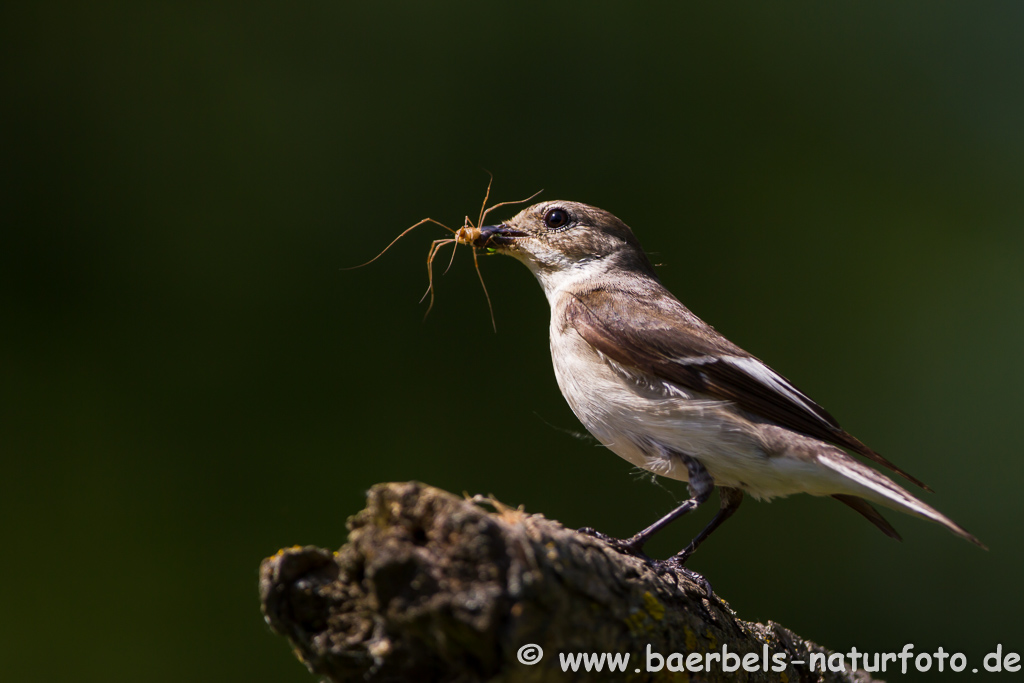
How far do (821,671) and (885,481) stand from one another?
849mm

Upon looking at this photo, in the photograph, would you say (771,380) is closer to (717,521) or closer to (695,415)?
(695,415)

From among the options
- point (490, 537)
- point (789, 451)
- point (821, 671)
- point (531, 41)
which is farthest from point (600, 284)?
point (531, 41)

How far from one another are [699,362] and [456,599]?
2.02 metres

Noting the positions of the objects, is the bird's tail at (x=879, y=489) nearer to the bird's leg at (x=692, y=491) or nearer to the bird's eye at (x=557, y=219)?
the bird's leg at (x=692, y=491)

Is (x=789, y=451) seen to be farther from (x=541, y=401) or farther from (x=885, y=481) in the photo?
(x=541, y=401)

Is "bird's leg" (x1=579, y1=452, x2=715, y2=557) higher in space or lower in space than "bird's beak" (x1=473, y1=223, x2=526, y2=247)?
lower

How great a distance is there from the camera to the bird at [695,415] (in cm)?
319

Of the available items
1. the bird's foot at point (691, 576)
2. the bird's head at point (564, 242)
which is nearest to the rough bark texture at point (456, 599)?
the bird's foot at point (691, 576)

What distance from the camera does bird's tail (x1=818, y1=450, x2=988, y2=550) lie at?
2.77m

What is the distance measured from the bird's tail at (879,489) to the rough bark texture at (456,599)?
1086 millimetres

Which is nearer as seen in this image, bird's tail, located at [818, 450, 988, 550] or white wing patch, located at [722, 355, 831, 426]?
bird's tail, located at [818, 450, 988, 550]

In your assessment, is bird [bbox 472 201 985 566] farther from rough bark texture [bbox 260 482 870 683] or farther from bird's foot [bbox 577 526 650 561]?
rough bark texture [bbox 260 482 870 683]

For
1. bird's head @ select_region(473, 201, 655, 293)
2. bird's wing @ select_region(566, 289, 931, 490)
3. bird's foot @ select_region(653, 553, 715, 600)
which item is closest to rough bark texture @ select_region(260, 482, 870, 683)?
bird's foot @ select_region(653, 553, 715, 600)

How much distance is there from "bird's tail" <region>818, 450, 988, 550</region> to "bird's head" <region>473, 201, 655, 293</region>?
1.76 meters
